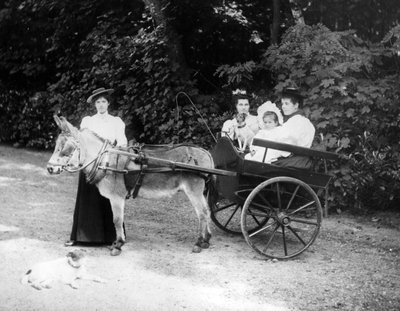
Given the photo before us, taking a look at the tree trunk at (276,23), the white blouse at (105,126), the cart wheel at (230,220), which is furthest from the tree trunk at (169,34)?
the white blouse at (105,126)

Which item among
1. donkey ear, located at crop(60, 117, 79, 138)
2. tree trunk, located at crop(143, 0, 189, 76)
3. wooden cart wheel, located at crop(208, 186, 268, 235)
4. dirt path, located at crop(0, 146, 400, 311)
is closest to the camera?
dirt path, located at crop(0, 146, 400, 311)

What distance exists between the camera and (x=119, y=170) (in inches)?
255

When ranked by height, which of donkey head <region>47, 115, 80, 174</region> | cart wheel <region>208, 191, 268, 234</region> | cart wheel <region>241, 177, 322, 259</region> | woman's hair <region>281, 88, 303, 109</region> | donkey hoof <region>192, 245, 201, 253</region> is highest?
woman's hair <region>281, 88, 303, 109</region>

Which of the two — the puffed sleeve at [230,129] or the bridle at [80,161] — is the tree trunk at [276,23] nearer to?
the puffed sleeve at [230,129]

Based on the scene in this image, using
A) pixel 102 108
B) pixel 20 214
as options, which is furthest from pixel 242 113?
pixel 20 214

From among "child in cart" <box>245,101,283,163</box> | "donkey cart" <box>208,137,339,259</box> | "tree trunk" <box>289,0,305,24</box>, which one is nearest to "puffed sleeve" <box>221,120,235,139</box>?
"child in cart" <box>245,101,283,163</box>

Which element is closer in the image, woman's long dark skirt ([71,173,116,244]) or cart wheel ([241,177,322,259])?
cart wheel ([241,177,322,259])

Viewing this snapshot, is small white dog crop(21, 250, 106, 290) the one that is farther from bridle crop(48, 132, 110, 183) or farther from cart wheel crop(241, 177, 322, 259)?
cart wheel crop(241, 177, 322, 259)

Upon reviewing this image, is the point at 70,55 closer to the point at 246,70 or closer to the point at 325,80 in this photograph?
the point at 246,70

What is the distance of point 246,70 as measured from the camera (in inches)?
397

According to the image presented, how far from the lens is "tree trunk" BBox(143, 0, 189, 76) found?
36.4ft

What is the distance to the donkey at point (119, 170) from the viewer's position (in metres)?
6.29

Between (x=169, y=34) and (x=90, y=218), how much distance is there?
549cm

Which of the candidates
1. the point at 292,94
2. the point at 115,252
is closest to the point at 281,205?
the point at 292,94
